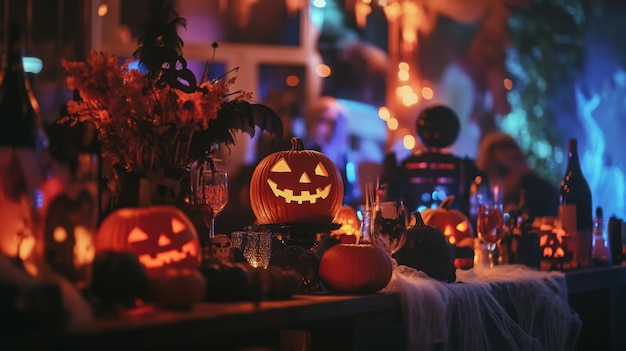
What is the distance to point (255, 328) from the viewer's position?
1.97m

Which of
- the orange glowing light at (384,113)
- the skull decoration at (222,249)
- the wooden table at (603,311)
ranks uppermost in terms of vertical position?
the orange glowing light at (384,113)

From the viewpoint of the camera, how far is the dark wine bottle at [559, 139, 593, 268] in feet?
12.6

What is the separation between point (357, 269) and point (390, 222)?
1.17 ft

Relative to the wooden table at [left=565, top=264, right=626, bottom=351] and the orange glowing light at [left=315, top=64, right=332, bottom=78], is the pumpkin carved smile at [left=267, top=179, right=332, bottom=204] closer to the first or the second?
the wooden table at [left=565, top=264, right=626, bottom=351]

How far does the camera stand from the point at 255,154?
7.25m

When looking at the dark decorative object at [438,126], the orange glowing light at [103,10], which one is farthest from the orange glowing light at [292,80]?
the dark decorative object at [438,126]

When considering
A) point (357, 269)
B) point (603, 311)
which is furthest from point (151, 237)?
point (603, 311)

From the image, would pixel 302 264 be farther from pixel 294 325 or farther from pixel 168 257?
pixel 168 257

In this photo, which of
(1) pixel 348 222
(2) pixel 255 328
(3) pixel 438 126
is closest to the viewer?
(2) pixel 255 328

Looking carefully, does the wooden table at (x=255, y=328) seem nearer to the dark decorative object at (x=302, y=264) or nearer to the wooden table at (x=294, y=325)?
the wooden table at (x=294, y=325)

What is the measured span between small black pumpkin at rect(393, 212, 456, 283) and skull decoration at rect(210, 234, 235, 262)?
65 cm

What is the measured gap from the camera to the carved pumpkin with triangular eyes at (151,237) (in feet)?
6.70

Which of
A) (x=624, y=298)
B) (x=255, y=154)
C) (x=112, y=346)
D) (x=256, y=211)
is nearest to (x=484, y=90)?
(x=255, y=154)

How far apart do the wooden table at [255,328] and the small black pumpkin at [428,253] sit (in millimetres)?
249
